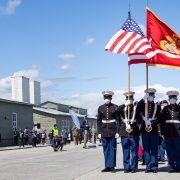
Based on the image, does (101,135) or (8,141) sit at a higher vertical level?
(101,135)

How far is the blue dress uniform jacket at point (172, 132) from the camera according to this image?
8.39 m

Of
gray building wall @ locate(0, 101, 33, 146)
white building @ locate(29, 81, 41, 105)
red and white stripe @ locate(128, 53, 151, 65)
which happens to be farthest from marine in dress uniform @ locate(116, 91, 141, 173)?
white building @ locate(29, 81, 41, 105)

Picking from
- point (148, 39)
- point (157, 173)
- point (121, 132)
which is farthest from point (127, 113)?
point (148, 39)

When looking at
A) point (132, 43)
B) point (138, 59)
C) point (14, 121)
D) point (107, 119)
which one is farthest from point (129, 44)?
point (14, 121)

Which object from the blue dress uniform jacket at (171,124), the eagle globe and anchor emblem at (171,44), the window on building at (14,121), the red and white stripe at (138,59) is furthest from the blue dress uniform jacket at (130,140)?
the window on building at (14,121)

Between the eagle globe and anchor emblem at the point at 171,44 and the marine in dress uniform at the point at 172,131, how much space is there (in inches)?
53.6

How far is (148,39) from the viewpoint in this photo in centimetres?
944

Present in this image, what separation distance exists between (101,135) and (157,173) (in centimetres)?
172

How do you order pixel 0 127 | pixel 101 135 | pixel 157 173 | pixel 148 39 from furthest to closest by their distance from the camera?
pixel 0 127 < pixel 148 39 < pixel 101 135 < pixel 157 173

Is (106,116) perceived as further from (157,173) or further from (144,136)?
(157,173)

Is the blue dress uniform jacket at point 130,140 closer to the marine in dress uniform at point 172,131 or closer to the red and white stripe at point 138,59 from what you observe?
the marine in dress uniform at point 172,131

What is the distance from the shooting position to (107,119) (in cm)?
888

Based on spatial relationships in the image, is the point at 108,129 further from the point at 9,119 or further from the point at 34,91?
the point at 34,91

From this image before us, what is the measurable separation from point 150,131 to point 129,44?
2.37 metres
